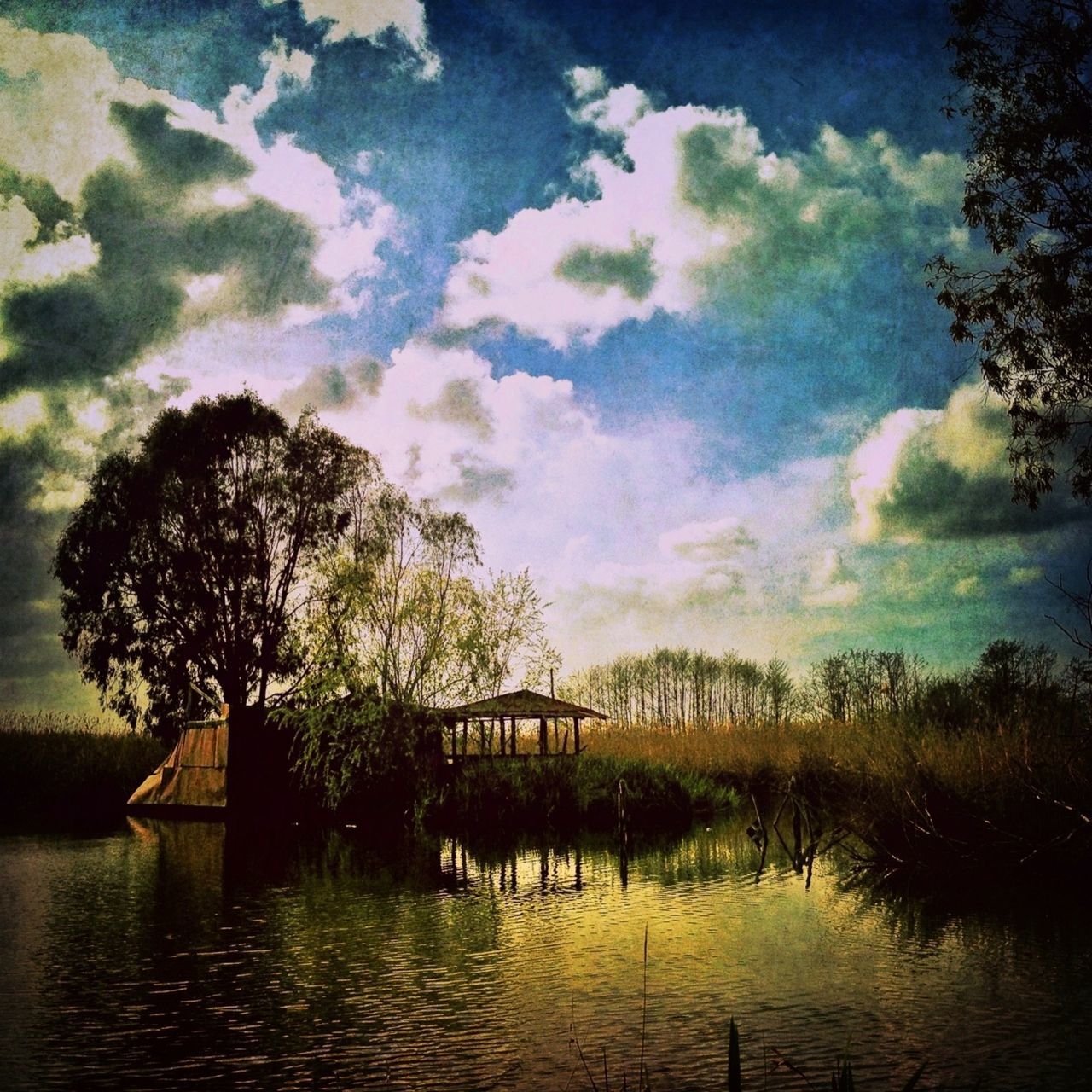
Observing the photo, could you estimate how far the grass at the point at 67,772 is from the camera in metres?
31.7

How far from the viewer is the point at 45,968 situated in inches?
401

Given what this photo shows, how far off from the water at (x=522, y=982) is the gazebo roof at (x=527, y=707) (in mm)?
13803

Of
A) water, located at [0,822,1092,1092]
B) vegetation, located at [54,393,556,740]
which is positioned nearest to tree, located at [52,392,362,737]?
vegetation, located at [54,393,556,740]

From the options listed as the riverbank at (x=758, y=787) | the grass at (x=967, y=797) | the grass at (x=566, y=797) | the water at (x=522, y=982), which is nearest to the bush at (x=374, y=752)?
the riverbank at (x=758, y=787)

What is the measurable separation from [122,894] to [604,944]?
734 centimetres

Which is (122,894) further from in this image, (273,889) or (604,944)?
(604,944)

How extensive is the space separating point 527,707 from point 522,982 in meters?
22.6

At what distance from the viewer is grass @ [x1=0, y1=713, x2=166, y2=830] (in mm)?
31672

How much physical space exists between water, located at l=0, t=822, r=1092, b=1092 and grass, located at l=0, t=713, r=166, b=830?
56.0ft

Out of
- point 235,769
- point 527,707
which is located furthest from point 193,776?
point 527,707

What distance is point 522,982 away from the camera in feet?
30.2

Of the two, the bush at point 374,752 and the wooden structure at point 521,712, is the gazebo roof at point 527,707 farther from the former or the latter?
the bush at point 374,752

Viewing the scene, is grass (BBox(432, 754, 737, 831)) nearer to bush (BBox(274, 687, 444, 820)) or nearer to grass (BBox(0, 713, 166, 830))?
bush (BBox(274, 687, 444, 820))

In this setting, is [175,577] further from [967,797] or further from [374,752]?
[967,797]
